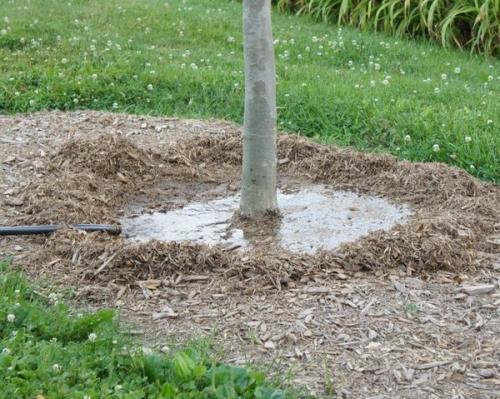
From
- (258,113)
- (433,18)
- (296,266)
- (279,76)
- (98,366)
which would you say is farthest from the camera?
(433,18)

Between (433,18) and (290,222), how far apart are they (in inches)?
227

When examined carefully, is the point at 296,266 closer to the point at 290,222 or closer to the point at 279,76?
the point at 290,222

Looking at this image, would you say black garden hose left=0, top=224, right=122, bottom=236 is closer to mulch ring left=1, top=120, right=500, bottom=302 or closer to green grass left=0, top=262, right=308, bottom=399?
mulch ring left=1, top=120, right=500, bottom=302

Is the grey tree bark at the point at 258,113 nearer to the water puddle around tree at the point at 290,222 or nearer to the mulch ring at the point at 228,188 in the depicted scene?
the water puddle around tree at the point at 290,222

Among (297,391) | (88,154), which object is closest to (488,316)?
(297,391)

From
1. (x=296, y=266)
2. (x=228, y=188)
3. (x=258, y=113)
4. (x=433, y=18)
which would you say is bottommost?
(x=228, y=188)

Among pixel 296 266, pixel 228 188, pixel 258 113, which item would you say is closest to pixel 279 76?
pixel 228 188

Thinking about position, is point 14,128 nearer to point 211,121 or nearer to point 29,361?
point 211,121

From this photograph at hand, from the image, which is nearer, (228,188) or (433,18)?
(228,188)

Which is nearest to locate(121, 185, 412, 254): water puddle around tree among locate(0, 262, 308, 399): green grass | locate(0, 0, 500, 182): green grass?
locate(0, 0, 500, 182): green grass

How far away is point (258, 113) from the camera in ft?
18.4

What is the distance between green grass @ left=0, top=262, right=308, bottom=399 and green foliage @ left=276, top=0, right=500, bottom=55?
708 cm

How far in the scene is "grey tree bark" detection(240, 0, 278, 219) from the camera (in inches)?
216

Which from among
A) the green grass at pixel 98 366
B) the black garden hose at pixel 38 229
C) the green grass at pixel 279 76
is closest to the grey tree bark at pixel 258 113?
the black garden hose at pixel 38 229
